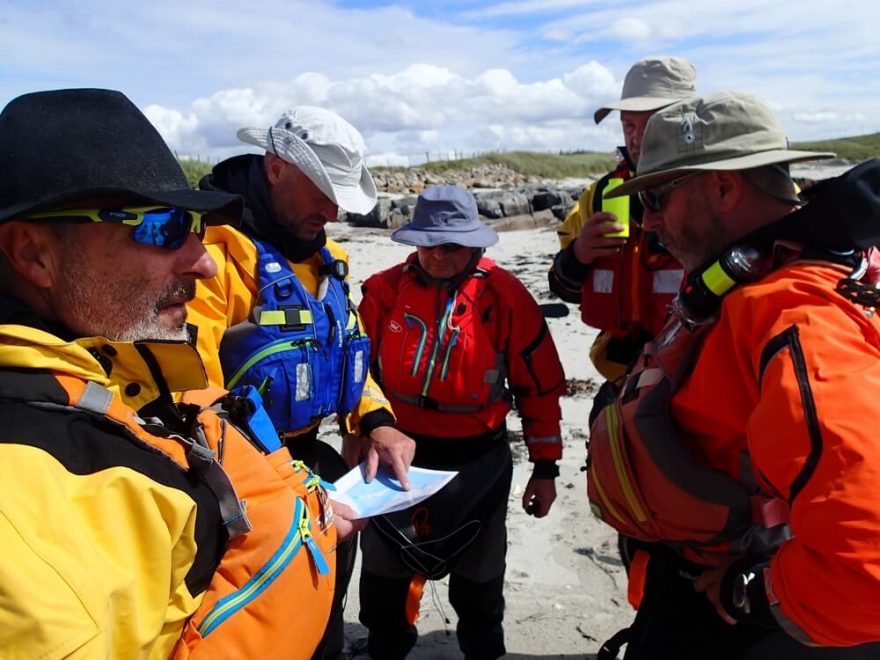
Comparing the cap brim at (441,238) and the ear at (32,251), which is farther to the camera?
the cap brim at (441,238)

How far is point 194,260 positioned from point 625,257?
8.08 feet

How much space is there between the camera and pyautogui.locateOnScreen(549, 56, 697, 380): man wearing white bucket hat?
349cm

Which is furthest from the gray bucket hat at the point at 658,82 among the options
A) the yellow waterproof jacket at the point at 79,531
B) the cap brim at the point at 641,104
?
the yellow waterproof jacket at the point at 79,531

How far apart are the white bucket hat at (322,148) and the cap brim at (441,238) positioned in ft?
1.32

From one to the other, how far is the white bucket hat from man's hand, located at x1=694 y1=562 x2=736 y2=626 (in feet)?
6.06

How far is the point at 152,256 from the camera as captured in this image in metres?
1.70

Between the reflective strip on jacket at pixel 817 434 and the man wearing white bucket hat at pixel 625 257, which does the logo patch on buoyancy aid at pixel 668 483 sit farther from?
the man wearing white bucket hat at pixel 625 257

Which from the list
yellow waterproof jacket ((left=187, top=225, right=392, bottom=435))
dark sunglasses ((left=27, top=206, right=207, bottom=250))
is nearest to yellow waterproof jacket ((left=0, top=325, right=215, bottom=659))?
dark sunglasses ((left=27, top=206, right=207, bottom=250))

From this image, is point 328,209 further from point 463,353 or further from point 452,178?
point 452,178

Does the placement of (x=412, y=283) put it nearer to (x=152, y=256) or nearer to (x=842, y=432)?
(x=152, y=256)

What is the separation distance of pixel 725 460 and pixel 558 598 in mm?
2323

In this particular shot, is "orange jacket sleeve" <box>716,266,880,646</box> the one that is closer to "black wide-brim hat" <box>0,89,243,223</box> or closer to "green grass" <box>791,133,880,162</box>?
"black wide-brim hat" <box>0,89,243,223</box>

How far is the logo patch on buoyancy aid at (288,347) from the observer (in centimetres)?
269

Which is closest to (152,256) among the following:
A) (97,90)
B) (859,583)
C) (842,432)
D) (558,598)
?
(97,90)
